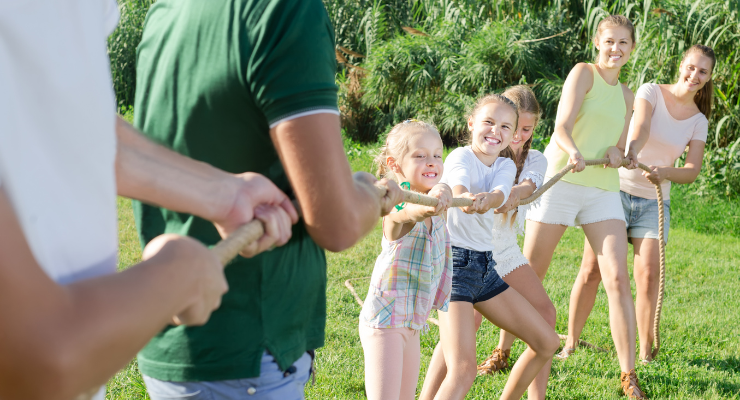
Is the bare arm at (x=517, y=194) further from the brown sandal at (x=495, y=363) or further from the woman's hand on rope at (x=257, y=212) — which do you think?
the woman's hand on rope at (x=257, y=212)

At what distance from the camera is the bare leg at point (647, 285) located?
14.2 feet

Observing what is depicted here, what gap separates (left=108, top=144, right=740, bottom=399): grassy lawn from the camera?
12.3 feet

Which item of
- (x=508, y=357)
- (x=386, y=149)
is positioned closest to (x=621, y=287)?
(x=508, y=357)

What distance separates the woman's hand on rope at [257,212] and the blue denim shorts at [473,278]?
5.94 feet

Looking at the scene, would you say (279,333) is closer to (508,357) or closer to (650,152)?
(508,357)

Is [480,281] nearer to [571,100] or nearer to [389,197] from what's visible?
[389,197]

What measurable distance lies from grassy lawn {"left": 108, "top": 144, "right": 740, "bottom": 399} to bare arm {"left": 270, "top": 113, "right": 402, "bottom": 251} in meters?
2.06

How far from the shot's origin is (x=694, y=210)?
26.2 feet

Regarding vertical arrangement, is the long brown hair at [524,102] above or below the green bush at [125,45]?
above

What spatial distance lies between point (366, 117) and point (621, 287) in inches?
414

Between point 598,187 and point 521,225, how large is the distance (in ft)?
2.37

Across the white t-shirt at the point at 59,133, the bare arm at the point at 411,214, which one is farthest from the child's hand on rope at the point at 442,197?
the white t-shirt at the point at 59,133

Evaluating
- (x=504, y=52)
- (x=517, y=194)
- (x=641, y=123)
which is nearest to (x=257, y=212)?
(x=517, y=194)

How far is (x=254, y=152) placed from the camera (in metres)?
1.38
